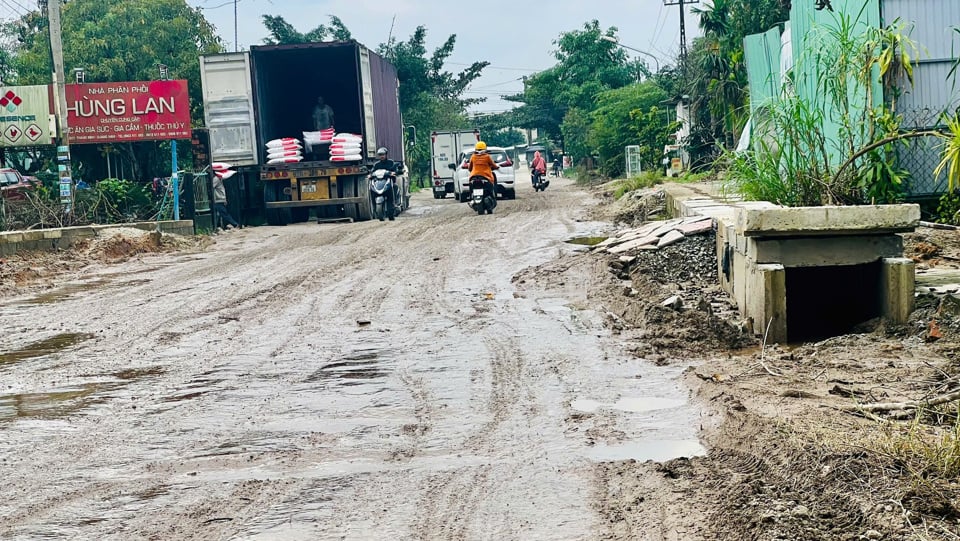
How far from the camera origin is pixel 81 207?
20.2 metres

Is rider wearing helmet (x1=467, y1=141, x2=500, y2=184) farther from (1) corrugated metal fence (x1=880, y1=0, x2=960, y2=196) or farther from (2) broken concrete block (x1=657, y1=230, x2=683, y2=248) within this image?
(1) corrugated metal fence (x1=880, y1=0, x2=960, y2=196)

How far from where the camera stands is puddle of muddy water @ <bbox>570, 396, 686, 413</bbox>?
19.8 ft

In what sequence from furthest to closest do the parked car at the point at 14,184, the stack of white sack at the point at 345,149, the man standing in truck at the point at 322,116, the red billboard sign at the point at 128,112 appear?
the man standing in truck at the point at 322,116, the stack of white sack at the point at 345,149, the red billboard sign at the point at 128,112, the parked car at the point at 14,184

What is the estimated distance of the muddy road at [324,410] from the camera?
440 cm

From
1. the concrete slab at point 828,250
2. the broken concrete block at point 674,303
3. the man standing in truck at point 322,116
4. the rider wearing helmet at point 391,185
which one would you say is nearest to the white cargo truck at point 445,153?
the man standing in truck at point 322,116

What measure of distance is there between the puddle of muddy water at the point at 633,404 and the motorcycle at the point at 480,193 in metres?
16.4

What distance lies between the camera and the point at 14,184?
2408 cm

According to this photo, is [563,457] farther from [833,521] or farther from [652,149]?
[652,149]

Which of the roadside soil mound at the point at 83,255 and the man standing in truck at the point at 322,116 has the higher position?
the man standing in truck at the point at 322,116

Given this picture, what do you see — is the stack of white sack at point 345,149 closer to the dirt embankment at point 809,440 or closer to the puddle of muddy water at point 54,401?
the dirt embankment at point 809,440

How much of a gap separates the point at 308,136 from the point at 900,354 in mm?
18790

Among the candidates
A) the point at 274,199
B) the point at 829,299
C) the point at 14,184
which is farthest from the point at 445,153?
the point at 829,299

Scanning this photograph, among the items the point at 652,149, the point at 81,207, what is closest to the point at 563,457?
the point at 81,207

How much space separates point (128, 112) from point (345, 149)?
4.48 m
